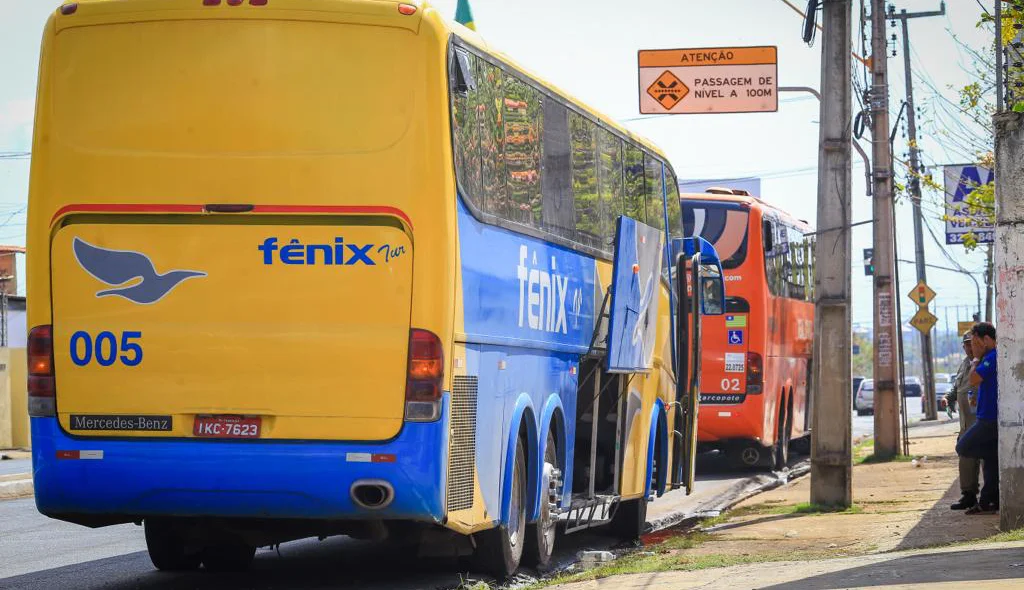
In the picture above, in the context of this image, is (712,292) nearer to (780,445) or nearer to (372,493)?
(372,493)

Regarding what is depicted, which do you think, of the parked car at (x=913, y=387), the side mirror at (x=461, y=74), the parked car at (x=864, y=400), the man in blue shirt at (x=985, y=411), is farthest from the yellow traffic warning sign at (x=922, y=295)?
the parked car at (x=913, y=387)

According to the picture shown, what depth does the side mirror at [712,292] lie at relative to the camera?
54.4ft

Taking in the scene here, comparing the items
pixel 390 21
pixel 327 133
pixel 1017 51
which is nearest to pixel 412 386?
pixel 327 133

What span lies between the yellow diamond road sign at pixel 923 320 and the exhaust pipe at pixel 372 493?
33865 mm

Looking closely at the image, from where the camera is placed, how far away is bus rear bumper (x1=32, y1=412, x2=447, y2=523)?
9156mm

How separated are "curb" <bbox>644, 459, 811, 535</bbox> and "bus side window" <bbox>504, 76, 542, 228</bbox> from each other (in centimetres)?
566

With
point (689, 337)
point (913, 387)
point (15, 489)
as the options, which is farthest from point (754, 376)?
point (913, 387)

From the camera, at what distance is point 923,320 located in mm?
41906

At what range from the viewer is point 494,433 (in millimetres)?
10312

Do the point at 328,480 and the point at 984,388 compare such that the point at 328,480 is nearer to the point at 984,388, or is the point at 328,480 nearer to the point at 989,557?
the point at 989,557

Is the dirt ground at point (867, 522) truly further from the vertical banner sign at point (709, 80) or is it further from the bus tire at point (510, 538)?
the vertical banner sign at point (709, 80)

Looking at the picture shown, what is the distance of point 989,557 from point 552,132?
14.1 ft

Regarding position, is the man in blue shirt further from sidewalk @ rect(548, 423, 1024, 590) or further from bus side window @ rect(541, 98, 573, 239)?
bus side window @ rect(541, 98, 573, 239)

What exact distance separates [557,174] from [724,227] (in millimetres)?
11327
